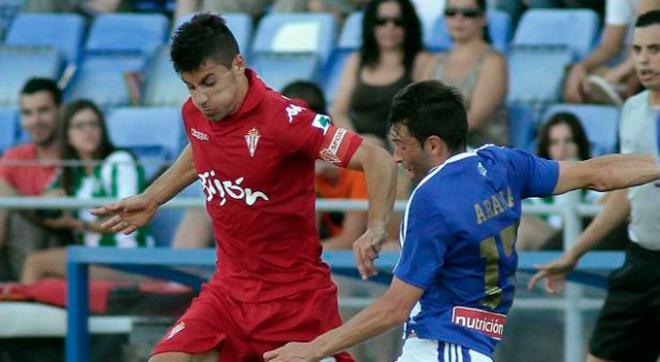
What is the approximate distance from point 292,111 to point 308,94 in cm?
253

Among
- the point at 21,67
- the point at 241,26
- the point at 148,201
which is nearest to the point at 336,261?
the point at 148,201

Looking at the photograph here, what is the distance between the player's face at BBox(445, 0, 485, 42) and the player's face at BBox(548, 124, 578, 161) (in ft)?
2.74

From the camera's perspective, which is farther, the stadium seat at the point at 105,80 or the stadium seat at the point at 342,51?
the stadium seat at the point at 105,80

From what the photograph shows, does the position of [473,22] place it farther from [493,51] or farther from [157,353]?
[157,353]

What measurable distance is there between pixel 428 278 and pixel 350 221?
3012mm

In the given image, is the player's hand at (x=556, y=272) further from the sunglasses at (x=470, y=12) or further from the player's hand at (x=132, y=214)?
the sunglasses at (x=470, y=12)

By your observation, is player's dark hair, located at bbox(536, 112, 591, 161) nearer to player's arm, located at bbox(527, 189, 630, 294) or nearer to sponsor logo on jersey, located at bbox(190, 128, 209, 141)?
player's arm, located at bbox(527, 189, 630, 294)

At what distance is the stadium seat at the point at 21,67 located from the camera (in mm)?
10930

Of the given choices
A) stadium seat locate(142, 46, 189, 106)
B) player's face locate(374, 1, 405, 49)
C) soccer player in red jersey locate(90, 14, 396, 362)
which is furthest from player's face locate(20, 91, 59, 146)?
soccer player in red jersey locate(90, 14, 396, 362)

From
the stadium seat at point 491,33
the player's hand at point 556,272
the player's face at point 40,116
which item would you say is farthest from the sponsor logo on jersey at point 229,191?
the stadium seat at point 491,33

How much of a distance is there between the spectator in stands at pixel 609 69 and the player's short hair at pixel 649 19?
2.42 m

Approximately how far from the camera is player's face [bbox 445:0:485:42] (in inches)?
341

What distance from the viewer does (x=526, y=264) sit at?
6957mm

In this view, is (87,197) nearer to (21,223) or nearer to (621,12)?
(21,223)
